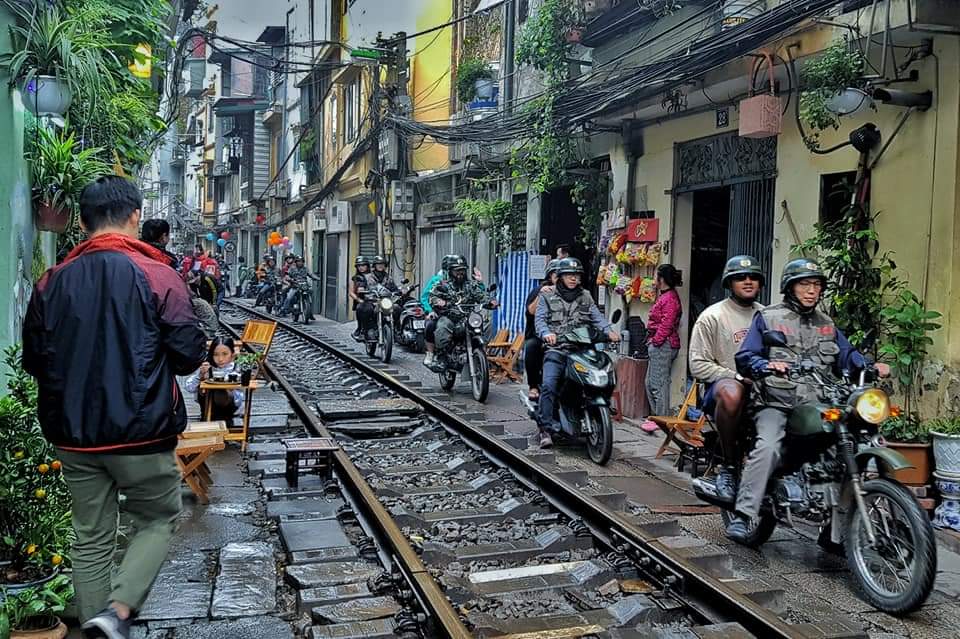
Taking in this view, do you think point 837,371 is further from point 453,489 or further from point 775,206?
point 775,206

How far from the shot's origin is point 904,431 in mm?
6578

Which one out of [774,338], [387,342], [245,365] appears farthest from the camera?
[387,342]

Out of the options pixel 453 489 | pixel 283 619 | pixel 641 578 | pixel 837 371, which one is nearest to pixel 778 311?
pixel 837 371

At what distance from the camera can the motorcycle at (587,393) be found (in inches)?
318

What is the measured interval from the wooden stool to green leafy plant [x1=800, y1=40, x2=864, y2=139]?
484 cm

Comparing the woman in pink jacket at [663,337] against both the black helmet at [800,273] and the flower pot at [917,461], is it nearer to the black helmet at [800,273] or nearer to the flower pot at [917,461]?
the flower pot at [917,461]

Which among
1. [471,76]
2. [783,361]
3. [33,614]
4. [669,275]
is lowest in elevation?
[33,614]

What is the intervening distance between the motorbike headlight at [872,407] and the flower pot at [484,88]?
42.0 feet

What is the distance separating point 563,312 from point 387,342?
7.07 metres

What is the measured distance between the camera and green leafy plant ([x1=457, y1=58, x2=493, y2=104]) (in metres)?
16.8

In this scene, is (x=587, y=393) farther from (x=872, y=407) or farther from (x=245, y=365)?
(x=872, y=407)

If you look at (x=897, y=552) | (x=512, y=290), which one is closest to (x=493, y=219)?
(x=512, y=290)

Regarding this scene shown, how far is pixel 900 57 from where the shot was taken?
7.36 metres

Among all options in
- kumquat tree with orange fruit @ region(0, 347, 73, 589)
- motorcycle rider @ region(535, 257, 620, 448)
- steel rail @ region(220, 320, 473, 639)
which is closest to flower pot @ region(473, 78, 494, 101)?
motorcycle rider @ region(535, 257, 620, 448)
